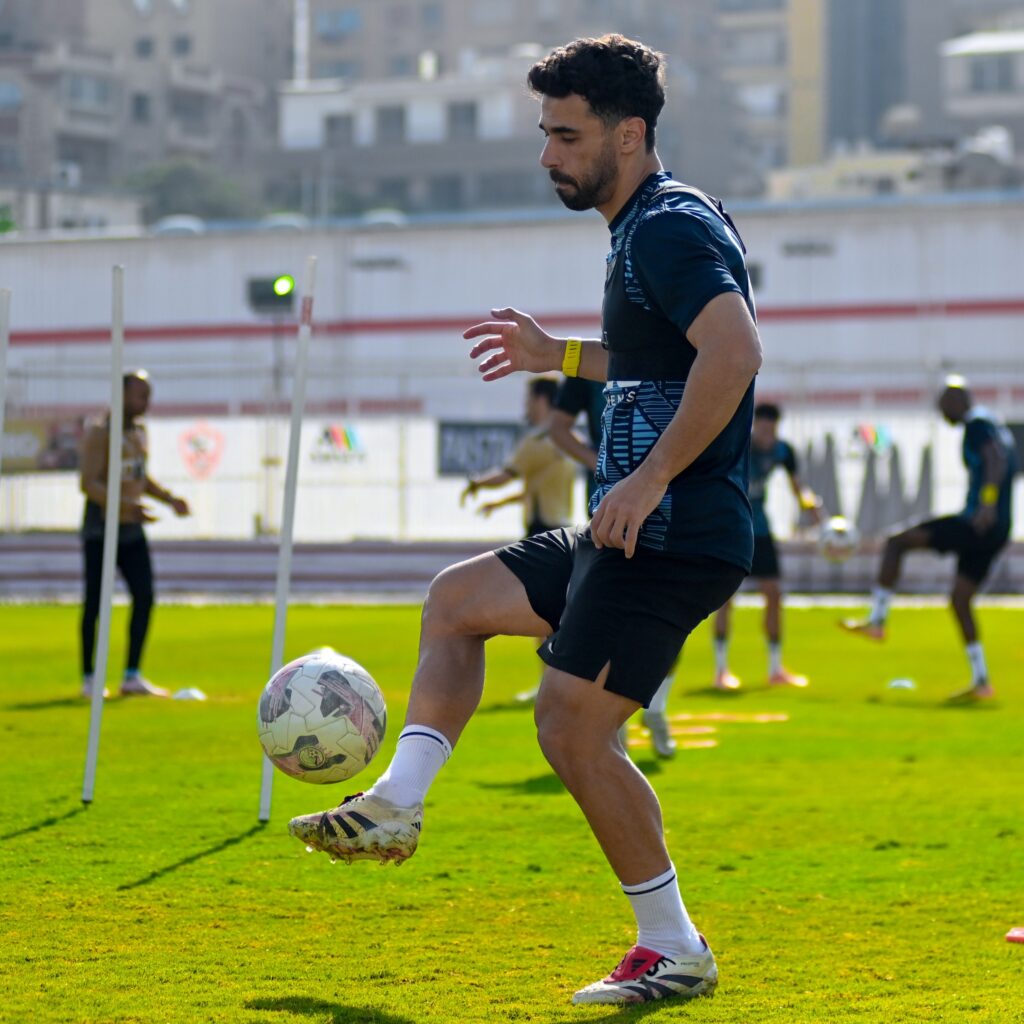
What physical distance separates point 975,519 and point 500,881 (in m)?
7.38

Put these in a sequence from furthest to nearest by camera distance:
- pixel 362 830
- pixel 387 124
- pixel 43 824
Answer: pixel 387 124 → pixel 43 824 → pixel 362 830

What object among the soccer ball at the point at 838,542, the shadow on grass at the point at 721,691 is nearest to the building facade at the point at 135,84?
the soccer ball at the point at 838,542

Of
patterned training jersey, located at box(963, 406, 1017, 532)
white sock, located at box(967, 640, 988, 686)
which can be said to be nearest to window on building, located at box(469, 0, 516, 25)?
patterned training jersey, located at box(963, 406, 1017, 532)

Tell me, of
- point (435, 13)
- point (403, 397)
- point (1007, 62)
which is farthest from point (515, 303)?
point (435, 13)

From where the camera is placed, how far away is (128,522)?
41.3 ft

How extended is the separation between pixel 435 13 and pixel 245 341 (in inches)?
2889

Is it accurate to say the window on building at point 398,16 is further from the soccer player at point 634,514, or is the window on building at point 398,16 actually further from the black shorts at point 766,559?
the soccer player at point 634,514

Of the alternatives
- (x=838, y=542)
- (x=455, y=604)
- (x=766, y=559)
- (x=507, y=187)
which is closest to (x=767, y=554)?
(x=766, y=559)

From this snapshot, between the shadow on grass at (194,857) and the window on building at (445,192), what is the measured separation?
308 feet

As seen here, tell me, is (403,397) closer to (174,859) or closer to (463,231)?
(463,231)

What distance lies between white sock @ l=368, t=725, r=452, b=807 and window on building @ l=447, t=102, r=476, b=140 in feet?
310

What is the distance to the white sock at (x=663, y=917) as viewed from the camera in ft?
16.0

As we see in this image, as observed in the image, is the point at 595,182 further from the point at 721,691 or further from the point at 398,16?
the point at 398,16

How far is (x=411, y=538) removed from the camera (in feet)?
88.6
